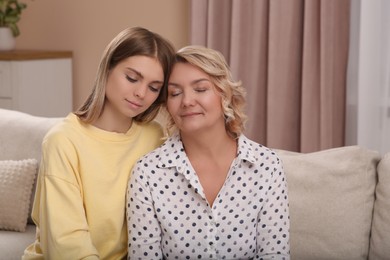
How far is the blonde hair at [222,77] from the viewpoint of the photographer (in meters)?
1.95

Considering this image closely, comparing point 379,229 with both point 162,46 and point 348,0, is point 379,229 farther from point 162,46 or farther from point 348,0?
point 348,0

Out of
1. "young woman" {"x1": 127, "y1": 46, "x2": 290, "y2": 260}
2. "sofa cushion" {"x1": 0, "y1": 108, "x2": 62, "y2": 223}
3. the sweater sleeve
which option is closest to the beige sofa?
"young woman" {"x1": 127, "y1": 46, "x2": 290, "y2": 260}

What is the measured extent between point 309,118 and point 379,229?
1.46 m

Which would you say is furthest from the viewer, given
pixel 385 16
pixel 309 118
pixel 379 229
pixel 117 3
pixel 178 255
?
pixel 117 3

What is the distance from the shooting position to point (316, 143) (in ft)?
12.3

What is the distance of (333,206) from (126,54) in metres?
0.85

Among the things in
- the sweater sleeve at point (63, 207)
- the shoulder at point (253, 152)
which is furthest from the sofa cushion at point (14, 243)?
the shoulder at point (253, 152)

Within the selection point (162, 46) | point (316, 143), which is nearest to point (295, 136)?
point (316, 143)

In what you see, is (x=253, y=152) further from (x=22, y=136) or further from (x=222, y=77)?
(x=22, y=136)

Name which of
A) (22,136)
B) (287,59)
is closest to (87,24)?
(287,59)

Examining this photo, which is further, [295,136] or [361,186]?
[295,136]

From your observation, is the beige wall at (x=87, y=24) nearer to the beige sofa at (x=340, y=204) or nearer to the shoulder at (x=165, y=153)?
the beige sofa at (x=340, y=204)

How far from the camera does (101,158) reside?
79.4 inches

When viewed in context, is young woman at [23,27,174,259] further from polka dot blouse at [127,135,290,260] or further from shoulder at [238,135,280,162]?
shoulder at [238,135,280,162]
